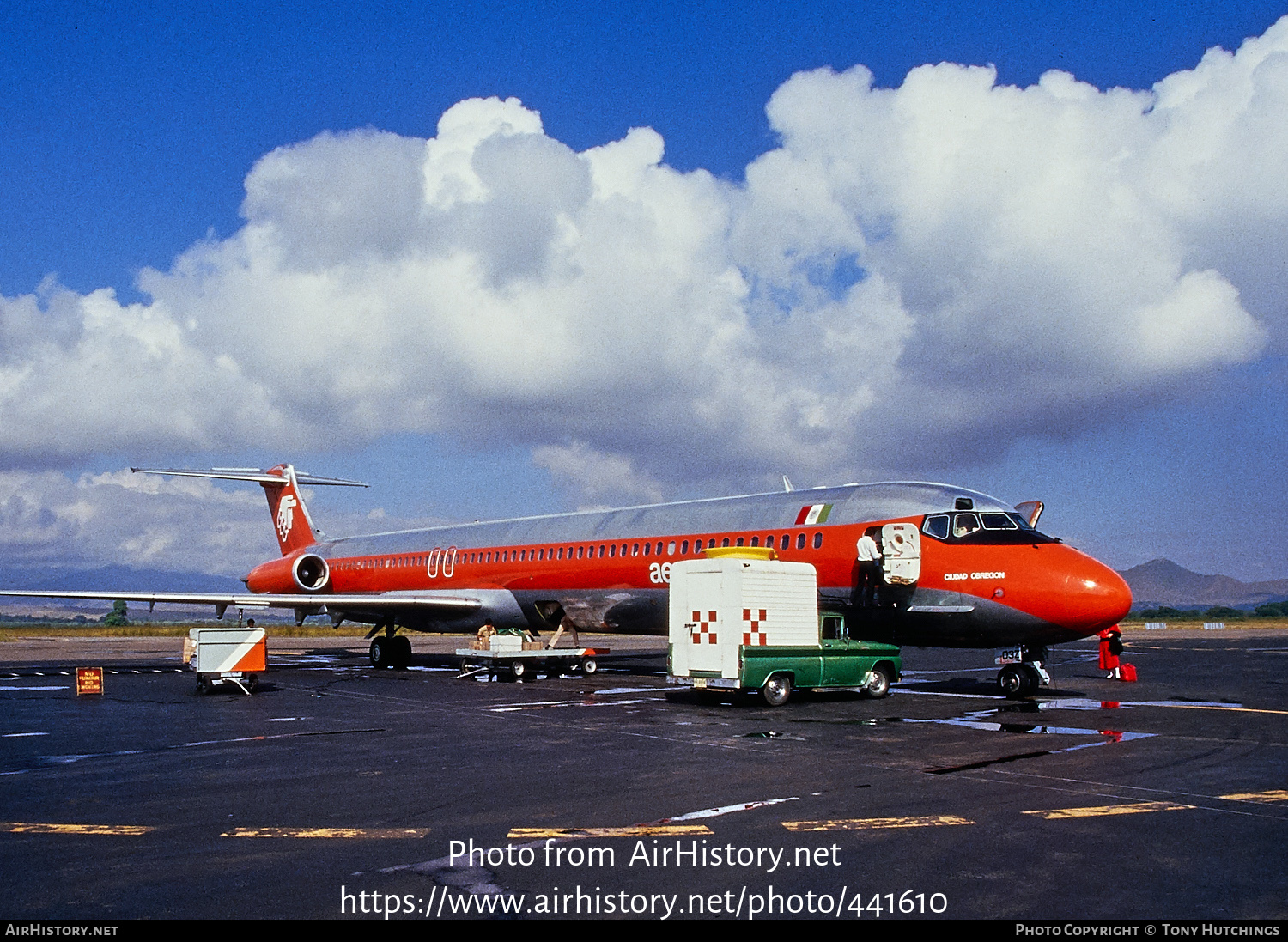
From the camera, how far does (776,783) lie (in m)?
9.87

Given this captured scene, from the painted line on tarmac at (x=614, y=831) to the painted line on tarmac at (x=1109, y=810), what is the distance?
115 inches

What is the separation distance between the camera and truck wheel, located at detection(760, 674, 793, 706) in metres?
17.8

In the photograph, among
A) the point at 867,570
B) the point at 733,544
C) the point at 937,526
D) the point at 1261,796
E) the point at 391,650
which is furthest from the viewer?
the point at 391,650

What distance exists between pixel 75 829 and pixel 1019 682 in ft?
53.2

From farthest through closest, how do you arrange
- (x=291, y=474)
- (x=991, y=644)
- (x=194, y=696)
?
(x=291, y=474)
(x=194, y=696)
(x=991, y=644)

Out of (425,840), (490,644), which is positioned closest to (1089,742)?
(425,840)

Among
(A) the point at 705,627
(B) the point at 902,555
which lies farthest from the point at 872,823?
(B) the point at 902,555

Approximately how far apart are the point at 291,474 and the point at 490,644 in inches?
760

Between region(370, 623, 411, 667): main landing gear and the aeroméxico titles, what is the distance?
0.06 m

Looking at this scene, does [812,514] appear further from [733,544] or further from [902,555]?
[902,555]

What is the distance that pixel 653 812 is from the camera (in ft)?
27.9

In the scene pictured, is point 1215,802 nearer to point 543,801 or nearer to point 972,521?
point 543,801

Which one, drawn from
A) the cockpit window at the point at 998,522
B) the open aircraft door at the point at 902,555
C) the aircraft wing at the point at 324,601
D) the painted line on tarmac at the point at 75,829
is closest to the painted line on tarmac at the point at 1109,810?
the painted line on tarmac at the point at 75,829

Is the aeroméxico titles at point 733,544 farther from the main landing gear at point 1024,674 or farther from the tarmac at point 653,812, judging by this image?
the tarmac at point 653,812
